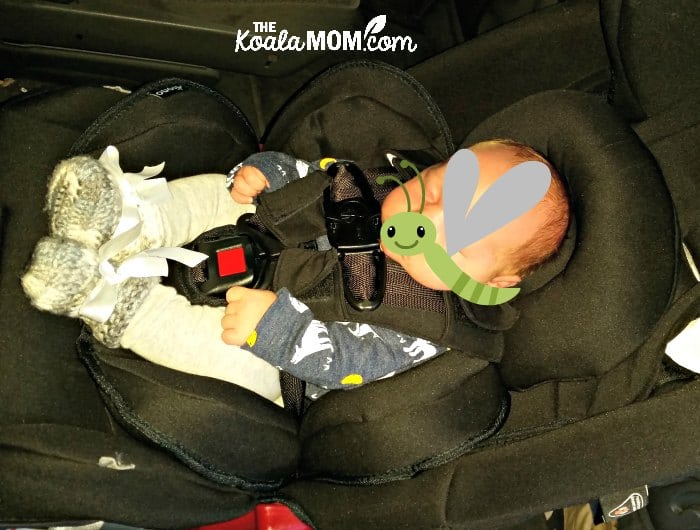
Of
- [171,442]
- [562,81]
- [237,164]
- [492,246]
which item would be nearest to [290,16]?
[237,164]

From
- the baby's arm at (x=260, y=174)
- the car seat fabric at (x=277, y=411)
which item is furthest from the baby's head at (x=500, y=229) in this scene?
the baby's arm at (x=260, y=174)

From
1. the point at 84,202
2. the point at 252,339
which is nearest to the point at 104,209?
the point at 84,202

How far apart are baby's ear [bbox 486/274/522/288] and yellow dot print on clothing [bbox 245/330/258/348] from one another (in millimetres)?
356

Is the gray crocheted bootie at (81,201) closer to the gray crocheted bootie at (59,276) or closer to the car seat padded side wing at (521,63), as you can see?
the gray crocheted bootie at (59,276)

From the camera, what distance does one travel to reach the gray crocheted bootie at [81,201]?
903 mm

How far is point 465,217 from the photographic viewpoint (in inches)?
35.2

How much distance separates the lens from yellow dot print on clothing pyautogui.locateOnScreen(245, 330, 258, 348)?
0.99 meters

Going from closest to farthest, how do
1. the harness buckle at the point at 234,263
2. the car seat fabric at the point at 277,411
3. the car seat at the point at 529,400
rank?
the car seat at the point at 529,400
the car seat fabric at the point at 277,411
the harness buckle at the point at 234,263

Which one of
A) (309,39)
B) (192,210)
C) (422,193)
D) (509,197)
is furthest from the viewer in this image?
(309,39)

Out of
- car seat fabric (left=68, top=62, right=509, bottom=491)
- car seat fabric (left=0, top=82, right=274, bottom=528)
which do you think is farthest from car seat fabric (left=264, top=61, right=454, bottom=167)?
car seat fabric (left=0, top=82, right=274, bottom=528)

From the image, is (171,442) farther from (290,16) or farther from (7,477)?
(290,16)

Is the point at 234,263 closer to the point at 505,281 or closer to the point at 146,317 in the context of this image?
the point at 146,317

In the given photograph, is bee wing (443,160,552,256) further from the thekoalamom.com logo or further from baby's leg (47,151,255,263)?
the thekoalamom.com logo

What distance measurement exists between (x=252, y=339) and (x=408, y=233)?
0.28 meters
